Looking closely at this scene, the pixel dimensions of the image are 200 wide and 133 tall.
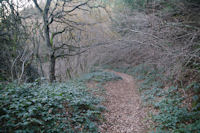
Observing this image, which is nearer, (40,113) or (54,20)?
(40,113)

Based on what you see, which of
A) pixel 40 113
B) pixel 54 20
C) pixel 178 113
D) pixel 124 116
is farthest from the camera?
pixel 54 20

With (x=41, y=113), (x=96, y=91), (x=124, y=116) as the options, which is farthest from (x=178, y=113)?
(x=96, y=91)

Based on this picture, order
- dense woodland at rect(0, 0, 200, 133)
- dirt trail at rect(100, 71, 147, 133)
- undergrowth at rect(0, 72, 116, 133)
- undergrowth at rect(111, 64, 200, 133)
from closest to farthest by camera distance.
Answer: undergrowth at rect(0, 72, 116, 133) < dense woodland at rect(0, 0, 200, 133) < undergrowth at rect(111, 64, 200, 133) < dirt trail at rect(100, 71, 147, 133)

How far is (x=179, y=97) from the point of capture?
5.89m

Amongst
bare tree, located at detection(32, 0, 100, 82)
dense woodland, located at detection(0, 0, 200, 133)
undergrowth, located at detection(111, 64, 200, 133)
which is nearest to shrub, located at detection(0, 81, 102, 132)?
dense woodland, located at detection(0, 0, 200, 133)

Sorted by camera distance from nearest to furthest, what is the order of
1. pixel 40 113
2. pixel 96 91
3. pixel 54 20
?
pixel 40 113
pixel 96 91
pixel 54 20

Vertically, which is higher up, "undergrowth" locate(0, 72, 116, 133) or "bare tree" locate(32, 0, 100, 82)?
"bare tree" locate(32, 0, 100, 82)

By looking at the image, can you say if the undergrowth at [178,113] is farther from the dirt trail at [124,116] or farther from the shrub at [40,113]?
the shrub at [40,113]

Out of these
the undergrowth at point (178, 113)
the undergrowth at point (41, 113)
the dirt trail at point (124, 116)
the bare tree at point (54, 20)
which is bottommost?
the dirt trail at point (124, 116)

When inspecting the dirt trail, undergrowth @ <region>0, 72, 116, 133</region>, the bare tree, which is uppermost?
the bare tree

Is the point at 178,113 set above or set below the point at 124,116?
above

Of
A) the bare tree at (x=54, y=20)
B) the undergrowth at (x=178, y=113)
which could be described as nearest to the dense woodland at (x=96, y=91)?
the undergrowth at (x=178, y=113)

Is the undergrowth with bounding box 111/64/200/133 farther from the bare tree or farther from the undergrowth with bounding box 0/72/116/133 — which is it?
the bare tree

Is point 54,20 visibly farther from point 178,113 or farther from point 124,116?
point 178,113
